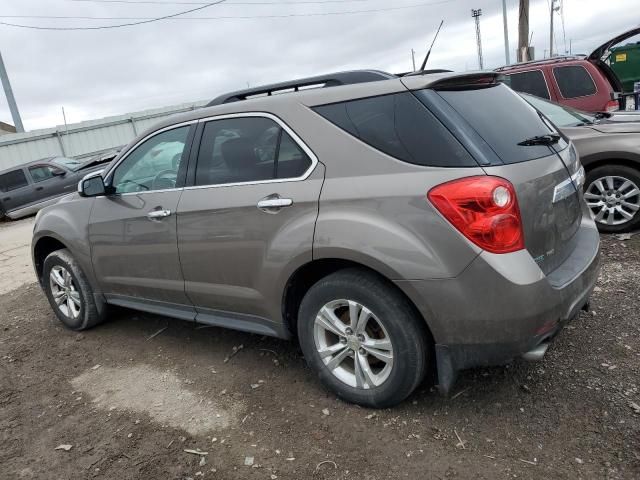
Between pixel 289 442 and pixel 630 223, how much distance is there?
4.13m

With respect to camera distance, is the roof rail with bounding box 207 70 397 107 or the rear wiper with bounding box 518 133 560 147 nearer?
the rear wiper with bounding box 518 133 560 147

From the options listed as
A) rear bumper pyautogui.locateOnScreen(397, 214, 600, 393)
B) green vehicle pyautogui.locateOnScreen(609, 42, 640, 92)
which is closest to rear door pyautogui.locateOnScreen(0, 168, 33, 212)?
rear bumper pyautogui.locateOnScreen(397, 214, 600, 393)

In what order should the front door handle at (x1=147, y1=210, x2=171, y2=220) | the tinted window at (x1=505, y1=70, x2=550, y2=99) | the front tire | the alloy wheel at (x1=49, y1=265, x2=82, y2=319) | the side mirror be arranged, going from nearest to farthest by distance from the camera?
the front door handle at (x1=147, y1=210, x2=171, y2=220), the side mirror, the front tire, the alloy wheel at (x1=49, y1=265, x2=82, y2=319), the tinted window at (x1=505, y1=70, x2=550, y2=99)

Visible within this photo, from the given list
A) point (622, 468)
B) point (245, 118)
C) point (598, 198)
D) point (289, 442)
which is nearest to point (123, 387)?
point (289, 442)

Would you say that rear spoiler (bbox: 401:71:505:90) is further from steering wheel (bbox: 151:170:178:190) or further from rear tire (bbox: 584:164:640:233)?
rear tire (bbox: 584:164:640:233)

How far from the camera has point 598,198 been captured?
17.0ft

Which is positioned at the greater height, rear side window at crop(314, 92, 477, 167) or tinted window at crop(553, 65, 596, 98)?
rear side window at crop(314, 92, 477, 167)

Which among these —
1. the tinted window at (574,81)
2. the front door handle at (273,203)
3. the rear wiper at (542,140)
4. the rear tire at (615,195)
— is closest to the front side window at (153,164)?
the front door handle at (273,203)

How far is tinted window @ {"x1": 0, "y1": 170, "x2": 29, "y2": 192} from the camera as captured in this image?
48.9ft

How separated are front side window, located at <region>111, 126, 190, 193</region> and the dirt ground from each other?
1.29 m

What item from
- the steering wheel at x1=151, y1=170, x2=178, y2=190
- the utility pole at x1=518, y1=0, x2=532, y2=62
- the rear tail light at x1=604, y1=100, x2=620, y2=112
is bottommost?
the rear tail light at x1=604, y1=100, x2=620, y2=112

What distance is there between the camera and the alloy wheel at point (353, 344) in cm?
270

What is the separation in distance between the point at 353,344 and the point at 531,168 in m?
1.26

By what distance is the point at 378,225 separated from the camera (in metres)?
2.53
